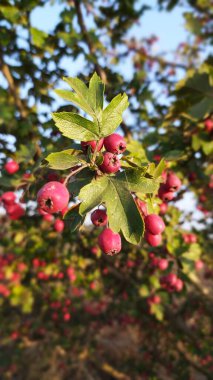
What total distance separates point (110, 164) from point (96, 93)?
0.90 feet

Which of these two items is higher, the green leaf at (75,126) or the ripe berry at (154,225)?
the green leaf at (75,126)

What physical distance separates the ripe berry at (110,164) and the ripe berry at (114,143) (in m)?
0.04

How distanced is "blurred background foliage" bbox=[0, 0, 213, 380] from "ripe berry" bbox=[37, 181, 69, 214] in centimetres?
35

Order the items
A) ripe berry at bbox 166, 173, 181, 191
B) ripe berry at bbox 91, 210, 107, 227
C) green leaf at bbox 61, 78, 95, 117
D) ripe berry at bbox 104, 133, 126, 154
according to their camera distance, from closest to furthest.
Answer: green leaf at bbox 61, 78, 95, 117 < ripe berry at bbox 104, 133, 126, 154 < ripe berry at bbox 91, 210, 107, 227 < ripe berry at bbox 166, 173, 181, 191

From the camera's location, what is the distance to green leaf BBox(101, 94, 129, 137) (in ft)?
3.77

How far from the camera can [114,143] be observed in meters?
1.25

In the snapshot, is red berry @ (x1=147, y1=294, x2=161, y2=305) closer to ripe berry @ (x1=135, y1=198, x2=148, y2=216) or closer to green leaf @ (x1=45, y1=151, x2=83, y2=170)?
ripe berry @ (x1=135, y1=198, x2=148, y2=216)

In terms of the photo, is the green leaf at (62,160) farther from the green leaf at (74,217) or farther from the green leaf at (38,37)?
the green leaf at (38,37)

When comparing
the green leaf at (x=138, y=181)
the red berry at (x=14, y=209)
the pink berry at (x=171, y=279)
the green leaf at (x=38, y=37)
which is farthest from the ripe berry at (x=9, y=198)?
the pink berry at (x=171, y=279)

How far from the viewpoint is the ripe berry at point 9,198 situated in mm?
2152

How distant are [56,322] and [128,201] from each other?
257 inches

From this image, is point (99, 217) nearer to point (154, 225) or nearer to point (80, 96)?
point (154, 225)

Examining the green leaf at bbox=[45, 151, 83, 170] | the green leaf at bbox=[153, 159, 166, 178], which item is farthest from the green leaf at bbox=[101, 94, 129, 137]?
the green leaf at bbox=[153, 159, 166, 178]

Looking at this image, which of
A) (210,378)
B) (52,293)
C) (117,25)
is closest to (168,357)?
(210,378)
